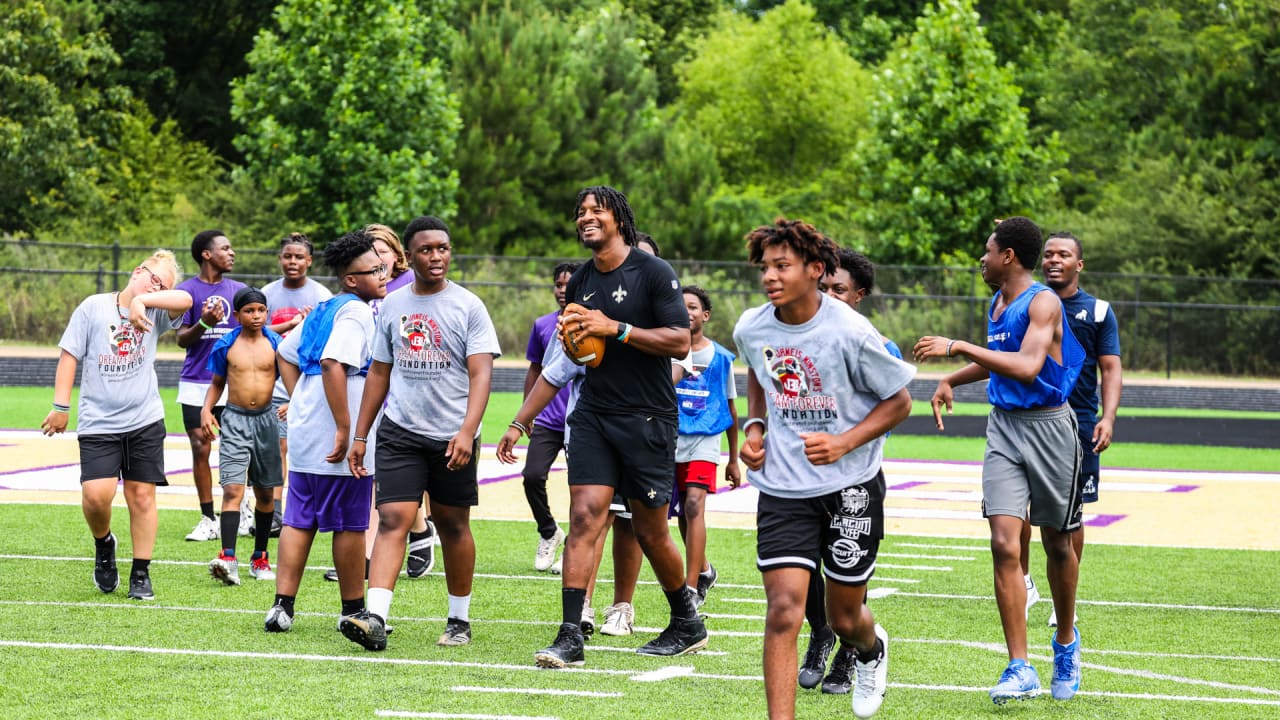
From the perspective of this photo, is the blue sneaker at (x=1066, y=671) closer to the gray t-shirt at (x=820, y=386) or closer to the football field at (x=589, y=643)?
the football field at (x=589, y=643)

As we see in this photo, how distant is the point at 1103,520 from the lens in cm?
1294

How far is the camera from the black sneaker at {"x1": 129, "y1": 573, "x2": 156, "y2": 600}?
8445 mm

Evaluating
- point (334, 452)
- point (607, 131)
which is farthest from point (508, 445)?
point (607, 131)

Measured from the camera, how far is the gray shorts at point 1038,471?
6.74m

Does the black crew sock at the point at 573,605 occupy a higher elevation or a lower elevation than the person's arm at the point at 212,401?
lower

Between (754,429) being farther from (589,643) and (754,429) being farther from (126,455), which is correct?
(126,455)

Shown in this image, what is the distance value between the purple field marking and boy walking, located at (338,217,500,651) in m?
6.82

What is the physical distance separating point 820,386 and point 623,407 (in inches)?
61.7

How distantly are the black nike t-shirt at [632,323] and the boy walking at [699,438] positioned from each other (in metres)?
1.15

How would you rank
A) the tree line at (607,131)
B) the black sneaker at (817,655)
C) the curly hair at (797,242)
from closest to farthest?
the curly hair at (797,242) → the black sneaker at (817,655) → the tree line at (607,131)

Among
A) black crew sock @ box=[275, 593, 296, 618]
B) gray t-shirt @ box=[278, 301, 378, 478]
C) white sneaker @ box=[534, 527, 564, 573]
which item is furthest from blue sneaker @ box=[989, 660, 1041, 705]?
white sneaker @ box=[534, 527, 564, 573]

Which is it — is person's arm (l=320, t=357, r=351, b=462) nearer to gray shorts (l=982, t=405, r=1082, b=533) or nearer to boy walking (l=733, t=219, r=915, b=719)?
boy walking (l=733, t=219, r=915, b=719)

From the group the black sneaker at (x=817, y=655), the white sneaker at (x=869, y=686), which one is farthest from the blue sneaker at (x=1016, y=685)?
the black sneaker at (x=817, y=655)

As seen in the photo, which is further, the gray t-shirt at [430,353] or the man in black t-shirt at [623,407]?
the gray t-shirt at [430,353]
